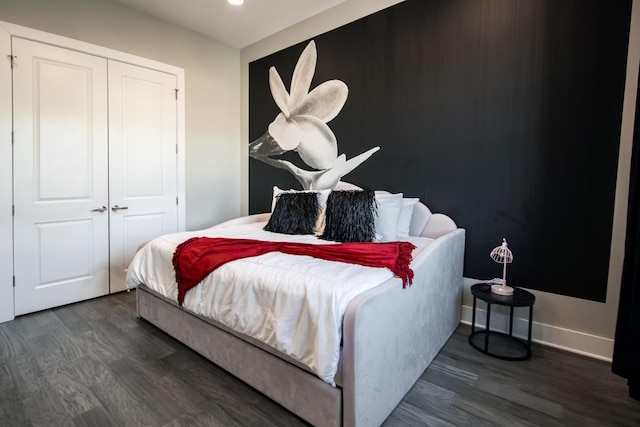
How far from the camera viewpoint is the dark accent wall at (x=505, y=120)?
6.84 feet

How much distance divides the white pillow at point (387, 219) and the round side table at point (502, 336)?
2.20 feet

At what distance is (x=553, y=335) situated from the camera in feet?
7.42

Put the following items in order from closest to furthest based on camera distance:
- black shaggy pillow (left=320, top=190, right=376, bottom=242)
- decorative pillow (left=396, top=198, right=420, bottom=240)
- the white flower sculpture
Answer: black shaggy pillow (left=320, top=190, right=376, bottom=242) < decorative pillow (left=396, top=198, right=420, bottom=240) < the white flower sculpture

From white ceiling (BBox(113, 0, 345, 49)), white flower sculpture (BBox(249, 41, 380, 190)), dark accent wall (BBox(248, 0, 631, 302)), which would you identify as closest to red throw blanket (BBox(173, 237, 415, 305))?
dark accent wall (BBox(248, 0, 631, 302))

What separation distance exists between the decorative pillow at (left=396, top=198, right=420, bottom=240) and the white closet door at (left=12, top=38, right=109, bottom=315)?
9.05 ft

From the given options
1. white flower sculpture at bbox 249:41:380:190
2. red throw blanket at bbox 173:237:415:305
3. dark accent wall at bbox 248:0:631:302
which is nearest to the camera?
red throw blanket at bbox 173:237:415:305

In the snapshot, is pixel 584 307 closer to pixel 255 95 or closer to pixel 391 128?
pixel 391 128

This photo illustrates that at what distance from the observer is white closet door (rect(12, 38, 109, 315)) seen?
270 centimetres

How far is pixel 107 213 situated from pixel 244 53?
101 inches

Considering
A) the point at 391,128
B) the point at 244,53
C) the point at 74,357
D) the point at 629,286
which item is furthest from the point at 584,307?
the point at 244,53

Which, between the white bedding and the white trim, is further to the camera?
the white trim

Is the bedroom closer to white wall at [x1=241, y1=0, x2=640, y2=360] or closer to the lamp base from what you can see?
white wall at [x1=241, y1=0, x2=640, y2=360]

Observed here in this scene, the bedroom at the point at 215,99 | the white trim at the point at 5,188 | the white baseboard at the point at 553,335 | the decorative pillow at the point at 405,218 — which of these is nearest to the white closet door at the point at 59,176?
the white trim at the point at 5,188

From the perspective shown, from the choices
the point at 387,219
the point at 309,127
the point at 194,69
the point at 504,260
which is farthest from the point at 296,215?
the point at 194,69
